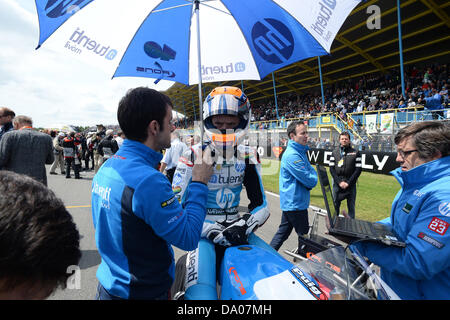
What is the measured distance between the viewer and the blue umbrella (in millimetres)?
2592

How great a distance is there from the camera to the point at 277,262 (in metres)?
1.46

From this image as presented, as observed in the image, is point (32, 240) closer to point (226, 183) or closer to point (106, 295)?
point (106, 295)

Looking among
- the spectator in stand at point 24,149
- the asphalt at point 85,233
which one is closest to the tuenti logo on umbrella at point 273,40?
the asphalt at point 85,233

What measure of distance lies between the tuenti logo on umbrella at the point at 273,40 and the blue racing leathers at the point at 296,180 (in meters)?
1.13

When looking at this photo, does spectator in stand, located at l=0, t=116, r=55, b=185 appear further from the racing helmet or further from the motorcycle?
the motorcycle

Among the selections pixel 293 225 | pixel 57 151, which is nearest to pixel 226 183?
pixel 293 225

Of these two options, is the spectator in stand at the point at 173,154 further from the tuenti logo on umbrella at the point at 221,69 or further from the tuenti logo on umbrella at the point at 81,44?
the tuenti logo on umbrella at the point at 81,44

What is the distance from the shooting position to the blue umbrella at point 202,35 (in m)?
2.59

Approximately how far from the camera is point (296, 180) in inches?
130

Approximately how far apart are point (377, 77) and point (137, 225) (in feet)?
Answer: 95.8

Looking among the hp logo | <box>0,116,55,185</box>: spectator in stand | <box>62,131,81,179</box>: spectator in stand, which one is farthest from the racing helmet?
<box>62,131,81,179</box>: spectator in stand

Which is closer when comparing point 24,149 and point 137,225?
point 137,225
